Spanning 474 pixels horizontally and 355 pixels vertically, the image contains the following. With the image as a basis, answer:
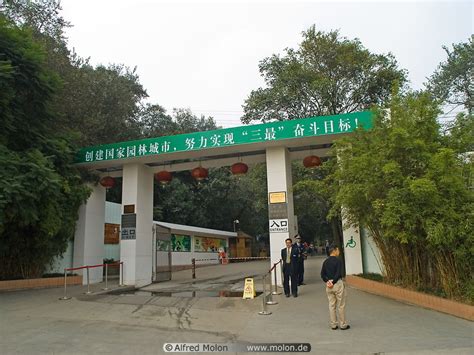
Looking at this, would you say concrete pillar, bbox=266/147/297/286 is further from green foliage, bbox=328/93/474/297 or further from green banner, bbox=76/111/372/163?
green foliage, bbox=328/93/474/297

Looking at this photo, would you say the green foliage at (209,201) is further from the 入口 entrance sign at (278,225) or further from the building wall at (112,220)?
the 入口 entrance sign at (278,225)

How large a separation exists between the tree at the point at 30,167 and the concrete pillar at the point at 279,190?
6.11 m

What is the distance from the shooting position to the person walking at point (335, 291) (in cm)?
679

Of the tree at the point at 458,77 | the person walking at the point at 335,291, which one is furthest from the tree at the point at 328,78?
the person walking at the point at 335,291

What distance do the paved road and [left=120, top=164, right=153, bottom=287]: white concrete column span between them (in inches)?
125

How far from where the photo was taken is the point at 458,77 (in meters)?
23.3

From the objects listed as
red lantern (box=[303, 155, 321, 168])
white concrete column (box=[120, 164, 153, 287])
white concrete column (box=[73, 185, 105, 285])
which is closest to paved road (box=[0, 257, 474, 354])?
white concrete column (box=[120, 164, 153, 287])

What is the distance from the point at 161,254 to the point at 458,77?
1912 cm

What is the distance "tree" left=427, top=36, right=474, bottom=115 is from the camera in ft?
74.4

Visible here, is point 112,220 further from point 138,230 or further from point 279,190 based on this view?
point 279,190

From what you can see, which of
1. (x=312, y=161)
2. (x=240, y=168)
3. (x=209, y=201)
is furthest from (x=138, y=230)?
(x=209, y=201)

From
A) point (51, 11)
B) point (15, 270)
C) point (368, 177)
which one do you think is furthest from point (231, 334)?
point (51, 11)

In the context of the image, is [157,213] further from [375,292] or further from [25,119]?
[375,292]

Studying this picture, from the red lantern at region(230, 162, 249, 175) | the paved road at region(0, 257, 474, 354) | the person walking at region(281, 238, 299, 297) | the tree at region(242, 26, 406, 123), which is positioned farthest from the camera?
the tree at region(242, 26, 406, 123)
